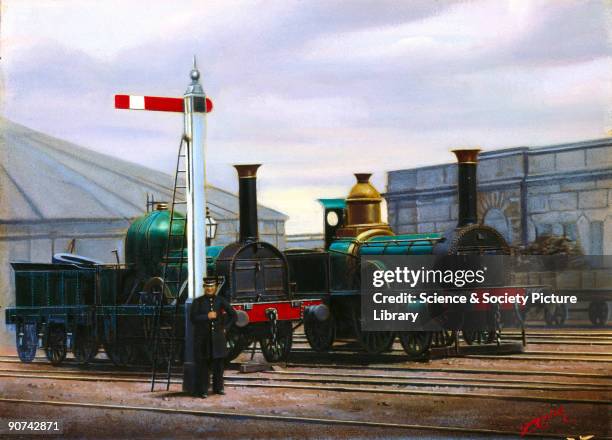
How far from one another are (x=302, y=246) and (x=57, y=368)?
4290 mm

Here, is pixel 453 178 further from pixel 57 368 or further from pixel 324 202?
pixel 57 368

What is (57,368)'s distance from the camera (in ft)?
54.6

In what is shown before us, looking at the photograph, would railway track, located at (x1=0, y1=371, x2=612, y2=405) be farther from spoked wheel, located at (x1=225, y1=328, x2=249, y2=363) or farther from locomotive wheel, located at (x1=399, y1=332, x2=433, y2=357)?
locomotive wheel, located at (x1=399, y1=332, x2=433, y2=357)

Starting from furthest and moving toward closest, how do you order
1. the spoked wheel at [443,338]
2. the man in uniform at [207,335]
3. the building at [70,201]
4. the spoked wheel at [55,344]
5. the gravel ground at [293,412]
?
the spoked wheel at [55,344] < the spoked wheel at [443,338] < the building at [70,201] < the man in uniform at [207,335] < the gravel ground at [293,412]

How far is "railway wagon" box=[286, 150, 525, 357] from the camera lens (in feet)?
53.2

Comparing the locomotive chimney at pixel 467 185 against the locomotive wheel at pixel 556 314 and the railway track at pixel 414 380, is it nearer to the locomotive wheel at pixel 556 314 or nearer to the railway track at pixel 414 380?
the railway track at pixel 414 380

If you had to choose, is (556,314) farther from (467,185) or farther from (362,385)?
(362,385)

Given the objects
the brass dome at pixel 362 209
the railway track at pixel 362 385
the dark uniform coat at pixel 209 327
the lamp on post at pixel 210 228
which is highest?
the brass dome at pixel 362 209

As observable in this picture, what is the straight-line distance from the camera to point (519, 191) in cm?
2717

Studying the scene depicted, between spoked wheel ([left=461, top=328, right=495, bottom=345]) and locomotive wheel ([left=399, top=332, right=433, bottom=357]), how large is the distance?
94 cm

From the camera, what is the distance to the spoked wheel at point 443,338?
17.0 metres

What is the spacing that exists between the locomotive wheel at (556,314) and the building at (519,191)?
9.39ft

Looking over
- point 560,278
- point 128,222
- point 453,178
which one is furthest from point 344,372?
point 453,178
